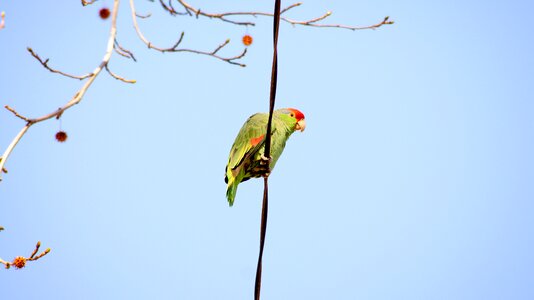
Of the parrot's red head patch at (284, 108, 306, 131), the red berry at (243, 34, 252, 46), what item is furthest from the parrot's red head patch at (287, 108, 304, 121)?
the red berry at (243, 34, 252, 46)

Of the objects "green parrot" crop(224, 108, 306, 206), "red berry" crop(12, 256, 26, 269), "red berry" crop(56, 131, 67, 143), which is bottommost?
"red berry" crop(12, 256, 26, 269)

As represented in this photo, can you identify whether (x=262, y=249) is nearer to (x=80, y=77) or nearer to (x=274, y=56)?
(x=274, y=56)

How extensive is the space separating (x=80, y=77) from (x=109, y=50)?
22 centimetres

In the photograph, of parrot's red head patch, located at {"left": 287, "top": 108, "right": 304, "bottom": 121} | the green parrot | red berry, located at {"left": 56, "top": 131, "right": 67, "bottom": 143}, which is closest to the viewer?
red berry, located at {"left": 56, "top": 131, "right": 67, "bottom": 143}

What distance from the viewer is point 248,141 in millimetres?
5305

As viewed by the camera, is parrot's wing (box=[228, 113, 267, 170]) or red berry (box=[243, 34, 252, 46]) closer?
red berry (box=[243, 34, 252, 46])

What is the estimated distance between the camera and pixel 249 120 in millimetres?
5688

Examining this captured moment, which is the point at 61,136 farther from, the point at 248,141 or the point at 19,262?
the point at 248,141

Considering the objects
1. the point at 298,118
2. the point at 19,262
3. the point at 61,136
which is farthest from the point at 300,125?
the point at 19,262

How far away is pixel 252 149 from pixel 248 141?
111mm

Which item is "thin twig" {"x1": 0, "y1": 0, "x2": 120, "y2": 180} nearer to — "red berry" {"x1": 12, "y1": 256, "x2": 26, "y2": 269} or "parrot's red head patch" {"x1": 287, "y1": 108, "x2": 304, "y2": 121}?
"red berry" {"x1": 12, "y1": 256, "x2": 26, "y2": 269}

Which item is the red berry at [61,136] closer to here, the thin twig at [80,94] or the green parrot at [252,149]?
the thin twig at [80,94]

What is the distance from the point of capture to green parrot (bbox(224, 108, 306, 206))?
522 centimetres

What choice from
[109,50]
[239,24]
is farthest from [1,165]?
[239,24]
